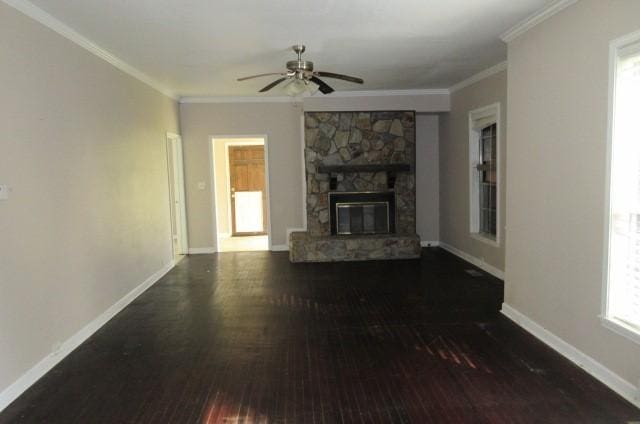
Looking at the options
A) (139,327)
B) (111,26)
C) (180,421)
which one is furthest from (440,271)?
(111,26)

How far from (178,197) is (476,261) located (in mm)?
4620

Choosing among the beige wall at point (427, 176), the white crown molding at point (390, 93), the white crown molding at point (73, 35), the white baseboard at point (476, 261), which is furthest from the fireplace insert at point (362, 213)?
the white crown molding at point (73, 35)

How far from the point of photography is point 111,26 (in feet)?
11.1

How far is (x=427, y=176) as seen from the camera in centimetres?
721

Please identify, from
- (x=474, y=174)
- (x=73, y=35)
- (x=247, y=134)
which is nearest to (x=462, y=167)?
(x=474, y=174)

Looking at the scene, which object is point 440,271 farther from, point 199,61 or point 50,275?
point 50,275

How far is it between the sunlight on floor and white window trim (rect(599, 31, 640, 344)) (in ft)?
18.1

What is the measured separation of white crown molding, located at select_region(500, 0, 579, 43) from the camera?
9.75 feet

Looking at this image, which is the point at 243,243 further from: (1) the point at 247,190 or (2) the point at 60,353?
(2) the point at 60,353

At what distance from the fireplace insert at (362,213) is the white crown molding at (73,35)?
3.13m

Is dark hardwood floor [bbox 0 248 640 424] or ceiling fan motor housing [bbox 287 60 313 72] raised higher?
ceiling fan motor housing [bbox 287 60 313 72]

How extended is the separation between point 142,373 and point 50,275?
976 mm

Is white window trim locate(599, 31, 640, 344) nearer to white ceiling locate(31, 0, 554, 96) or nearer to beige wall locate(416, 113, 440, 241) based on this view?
white ceiling locate(31, 0, 554, 96)

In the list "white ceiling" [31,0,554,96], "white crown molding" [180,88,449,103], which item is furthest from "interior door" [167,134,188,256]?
"white ceiling" [31,0,554,96]
